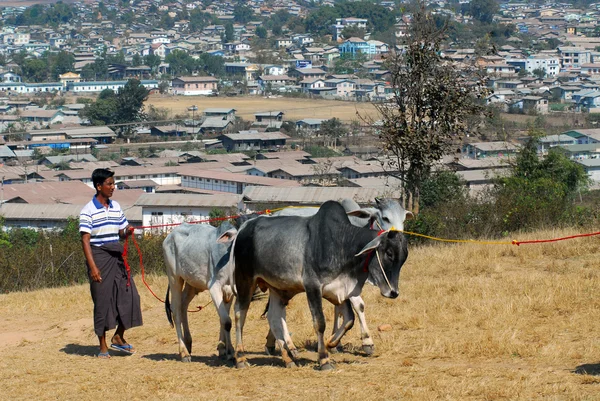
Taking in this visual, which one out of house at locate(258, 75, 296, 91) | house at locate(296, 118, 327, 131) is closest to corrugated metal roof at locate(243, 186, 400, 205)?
house at locate(296, 118, 327, 131)

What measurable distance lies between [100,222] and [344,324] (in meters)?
2.34

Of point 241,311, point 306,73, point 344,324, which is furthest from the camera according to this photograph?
point 306,73

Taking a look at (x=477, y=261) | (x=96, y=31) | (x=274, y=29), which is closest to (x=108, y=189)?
(x=477, y=261)

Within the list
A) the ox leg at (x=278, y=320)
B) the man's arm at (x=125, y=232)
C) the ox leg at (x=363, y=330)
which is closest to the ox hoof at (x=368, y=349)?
the ox leg at (x=363, y=330)

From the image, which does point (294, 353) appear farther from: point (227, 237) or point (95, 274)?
point (95, 274)

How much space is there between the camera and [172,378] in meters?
7.73

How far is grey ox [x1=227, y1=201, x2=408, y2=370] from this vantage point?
25.0ft

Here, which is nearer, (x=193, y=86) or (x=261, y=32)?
(x=193, y=86)

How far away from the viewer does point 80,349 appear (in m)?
9.62

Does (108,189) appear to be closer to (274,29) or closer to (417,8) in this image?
(417,8)

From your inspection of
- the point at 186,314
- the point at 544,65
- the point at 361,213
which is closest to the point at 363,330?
the point at 361,213

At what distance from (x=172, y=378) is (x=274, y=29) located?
142973mm

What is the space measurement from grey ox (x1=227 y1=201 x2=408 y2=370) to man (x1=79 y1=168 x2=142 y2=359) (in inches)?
48.0

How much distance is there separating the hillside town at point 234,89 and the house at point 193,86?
137 mm
